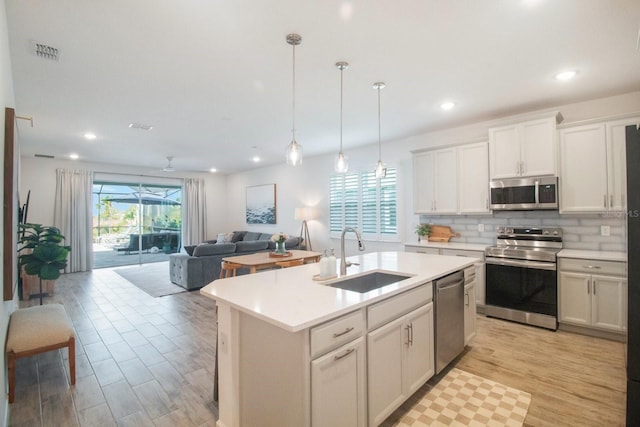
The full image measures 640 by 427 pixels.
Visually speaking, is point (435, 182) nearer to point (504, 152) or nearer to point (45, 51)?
point (504, 152)

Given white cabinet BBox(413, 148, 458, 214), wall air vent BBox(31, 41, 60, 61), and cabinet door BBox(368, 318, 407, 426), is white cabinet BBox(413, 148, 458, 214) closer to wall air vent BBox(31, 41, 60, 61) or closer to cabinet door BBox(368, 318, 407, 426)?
cabinet door BBox(368, 318, 407, 426)

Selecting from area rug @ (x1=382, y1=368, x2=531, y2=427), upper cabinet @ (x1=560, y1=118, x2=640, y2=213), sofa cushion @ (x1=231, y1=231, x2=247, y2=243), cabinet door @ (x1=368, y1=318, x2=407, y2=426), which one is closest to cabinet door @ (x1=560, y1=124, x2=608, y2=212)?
upper cabinet @ (x1=560, y1=118, x2=640, y2=213)

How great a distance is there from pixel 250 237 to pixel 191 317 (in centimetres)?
434

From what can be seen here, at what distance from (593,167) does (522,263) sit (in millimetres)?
1277

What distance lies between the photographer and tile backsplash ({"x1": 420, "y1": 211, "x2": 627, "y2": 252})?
3.43 meters

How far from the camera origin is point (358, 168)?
603 cm

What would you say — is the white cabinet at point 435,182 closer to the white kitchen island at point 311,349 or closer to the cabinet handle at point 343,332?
the white kitchen island at point 311,349

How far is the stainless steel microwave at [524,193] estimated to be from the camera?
3.53 metres

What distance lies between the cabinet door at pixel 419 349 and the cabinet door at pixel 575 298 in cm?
204

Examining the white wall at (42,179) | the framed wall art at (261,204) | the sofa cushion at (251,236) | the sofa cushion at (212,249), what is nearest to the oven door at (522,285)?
the sofa cushion at (212,249)

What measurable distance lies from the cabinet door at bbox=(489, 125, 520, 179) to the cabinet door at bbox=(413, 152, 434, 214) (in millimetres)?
854

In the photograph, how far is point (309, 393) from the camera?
1.45 meters

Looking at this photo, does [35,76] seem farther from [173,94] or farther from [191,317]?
[191,317]

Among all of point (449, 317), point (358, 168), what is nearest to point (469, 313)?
point (449, 317)
